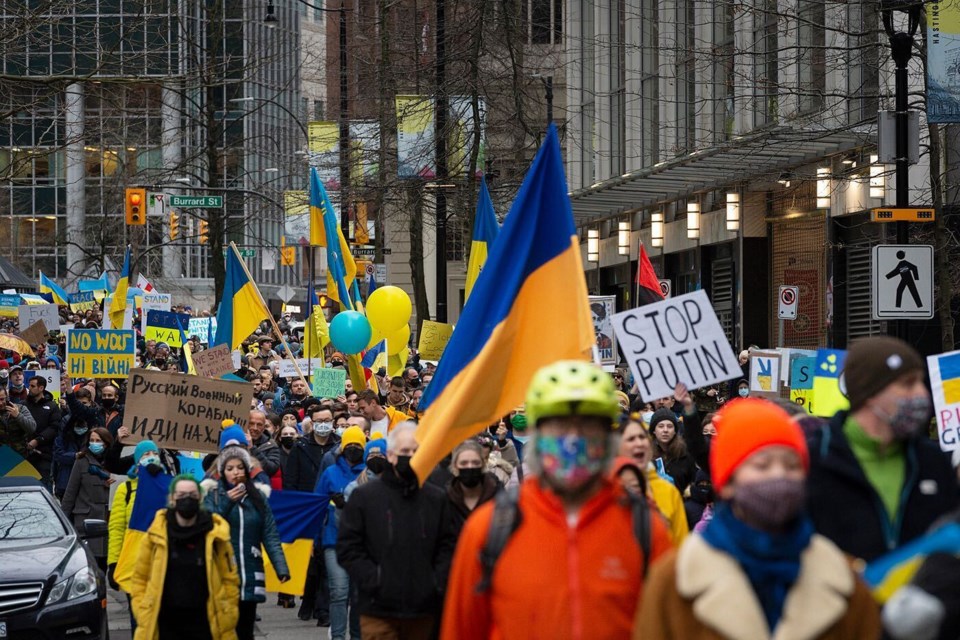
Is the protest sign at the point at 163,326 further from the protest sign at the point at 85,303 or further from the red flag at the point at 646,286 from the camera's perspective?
the red flag at the point at 646,286

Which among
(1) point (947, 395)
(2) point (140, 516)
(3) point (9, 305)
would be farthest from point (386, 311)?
Result: (1) point (947, 395)

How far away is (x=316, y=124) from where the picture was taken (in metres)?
34.8

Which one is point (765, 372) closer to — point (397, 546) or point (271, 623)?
point (271, 623)

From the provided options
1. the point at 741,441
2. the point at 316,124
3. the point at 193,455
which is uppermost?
the point at 316,124

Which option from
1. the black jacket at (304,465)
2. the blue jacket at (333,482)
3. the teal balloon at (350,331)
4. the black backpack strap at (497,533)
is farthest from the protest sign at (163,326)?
the black backpack strap at (497,533)

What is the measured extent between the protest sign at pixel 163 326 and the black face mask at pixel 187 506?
74.3 ft

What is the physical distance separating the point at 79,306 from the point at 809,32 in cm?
2336

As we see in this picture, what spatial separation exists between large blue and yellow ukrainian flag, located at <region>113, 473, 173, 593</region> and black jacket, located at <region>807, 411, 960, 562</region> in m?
8.10

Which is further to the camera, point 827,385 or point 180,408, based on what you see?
point 180,408

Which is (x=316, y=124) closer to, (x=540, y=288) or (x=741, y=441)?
(x=540, y=288)

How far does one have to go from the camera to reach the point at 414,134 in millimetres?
29188

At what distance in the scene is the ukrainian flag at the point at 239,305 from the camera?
22.9 metres

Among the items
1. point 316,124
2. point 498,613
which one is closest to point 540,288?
point 498,613

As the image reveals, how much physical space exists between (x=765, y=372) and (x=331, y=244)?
248 inches
